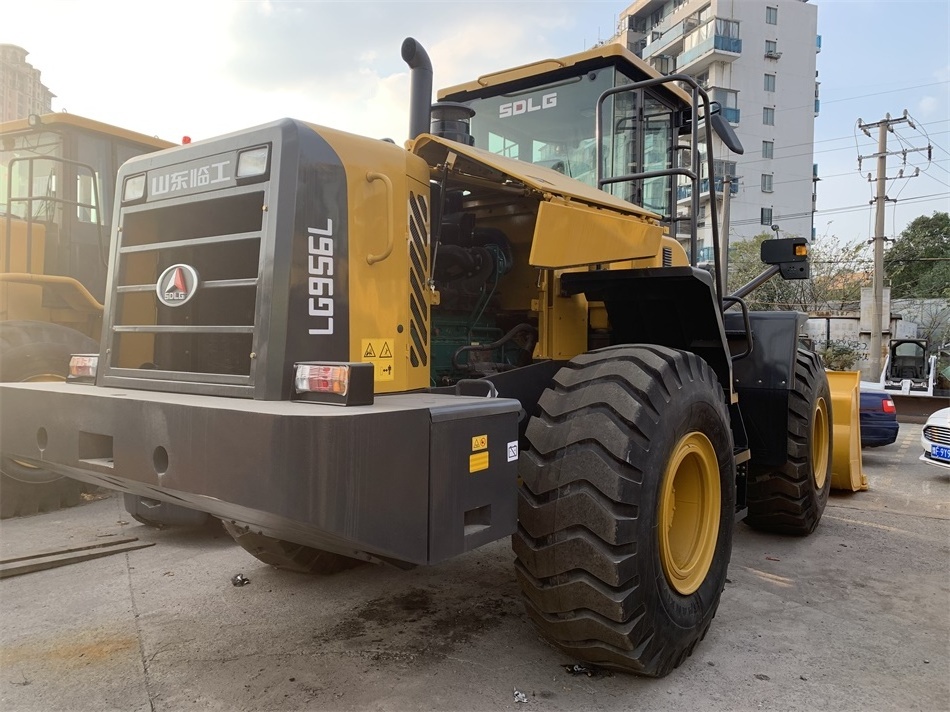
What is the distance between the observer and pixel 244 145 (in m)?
2.78

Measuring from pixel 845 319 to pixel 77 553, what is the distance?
26.8 meters

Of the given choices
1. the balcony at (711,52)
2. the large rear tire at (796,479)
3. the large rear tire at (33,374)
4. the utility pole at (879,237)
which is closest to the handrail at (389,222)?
the large rear tire at (796,479)

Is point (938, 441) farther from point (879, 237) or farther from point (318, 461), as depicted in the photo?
point (879, 237)

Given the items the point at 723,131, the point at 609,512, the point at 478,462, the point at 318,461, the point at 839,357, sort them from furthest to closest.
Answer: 1. the point at 839,357
2. the point at 723,131
3. the point at 609,512
4. the point at 478,462
5. the point at 318,461

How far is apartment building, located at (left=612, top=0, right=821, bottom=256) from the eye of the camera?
50281 millimetres

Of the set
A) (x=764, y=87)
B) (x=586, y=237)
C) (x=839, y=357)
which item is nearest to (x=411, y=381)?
(x=586, y=237)

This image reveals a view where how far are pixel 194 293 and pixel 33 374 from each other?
3.83 meters

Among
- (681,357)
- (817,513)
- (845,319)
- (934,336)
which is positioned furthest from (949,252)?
(681,357)

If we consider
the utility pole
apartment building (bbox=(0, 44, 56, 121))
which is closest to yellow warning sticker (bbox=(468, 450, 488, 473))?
apartment building (bbox=(0, 44, 56, 121))

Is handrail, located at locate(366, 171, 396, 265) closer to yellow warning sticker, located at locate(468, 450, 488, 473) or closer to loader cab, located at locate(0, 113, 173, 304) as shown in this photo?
yellow warning sticker, located at locate(468, 450, 488, 473)

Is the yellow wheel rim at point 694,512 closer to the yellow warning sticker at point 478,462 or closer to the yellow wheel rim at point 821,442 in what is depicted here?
the yellow warning sticker at point 478,462

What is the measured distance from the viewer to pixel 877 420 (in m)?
9.69

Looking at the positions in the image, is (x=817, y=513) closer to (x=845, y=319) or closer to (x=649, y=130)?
(x=649, y=130)

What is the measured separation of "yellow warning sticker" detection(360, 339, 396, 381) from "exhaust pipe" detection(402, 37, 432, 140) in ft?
3.39
